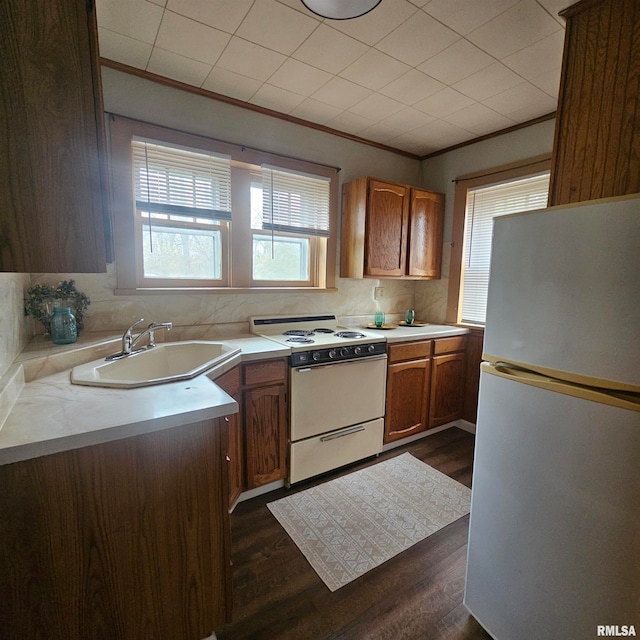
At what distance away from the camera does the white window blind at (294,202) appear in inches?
99.5

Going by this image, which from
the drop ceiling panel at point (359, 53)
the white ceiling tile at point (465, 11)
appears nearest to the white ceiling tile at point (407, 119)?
the drop ceiling panel at point (359, 53)

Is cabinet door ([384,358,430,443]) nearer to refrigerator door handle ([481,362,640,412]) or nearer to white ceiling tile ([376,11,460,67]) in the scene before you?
refrigerator door handle ([481,362,640,412])

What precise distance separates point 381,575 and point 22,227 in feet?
6.19

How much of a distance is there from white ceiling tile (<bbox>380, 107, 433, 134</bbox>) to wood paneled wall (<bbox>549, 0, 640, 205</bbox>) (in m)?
1.11

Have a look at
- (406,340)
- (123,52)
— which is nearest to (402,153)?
(406,340)

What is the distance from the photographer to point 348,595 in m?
1.42

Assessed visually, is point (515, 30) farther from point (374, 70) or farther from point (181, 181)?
point (181, 181)

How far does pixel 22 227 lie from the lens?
779 mm

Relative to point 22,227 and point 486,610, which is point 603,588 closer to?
point 486,610

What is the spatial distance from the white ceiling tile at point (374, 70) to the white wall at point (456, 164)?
132 centimetres

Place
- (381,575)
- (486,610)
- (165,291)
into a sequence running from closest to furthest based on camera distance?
(486,610), (381,575), (165,291)

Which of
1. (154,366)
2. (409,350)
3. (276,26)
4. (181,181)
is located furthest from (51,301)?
(409,350)

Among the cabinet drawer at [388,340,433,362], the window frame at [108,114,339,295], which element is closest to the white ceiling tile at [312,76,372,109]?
the window frame at [108,114,339,295]

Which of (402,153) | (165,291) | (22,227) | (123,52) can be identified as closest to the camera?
(22,227)
